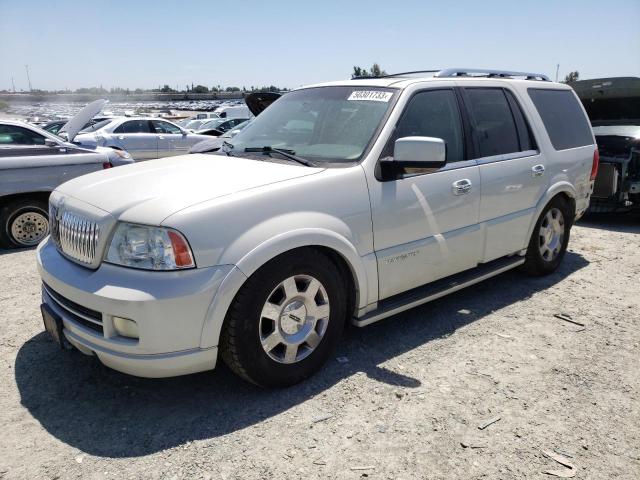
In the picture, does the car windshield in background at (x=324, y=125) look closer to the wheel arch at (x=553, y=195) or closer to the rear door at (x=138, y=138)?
the wheel arch at (x=553, y=195)

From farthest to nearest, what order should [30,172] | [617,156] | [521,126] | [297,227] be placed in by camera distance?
[617,156] → [30,172] → [521,126] → [297,227]

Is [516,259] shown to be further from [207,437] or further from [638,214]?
[638,214]

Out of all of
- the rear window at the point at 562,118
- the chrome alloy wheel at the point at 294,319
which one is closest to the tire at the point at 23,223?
the chrome alloy wheel at the point at 294,319

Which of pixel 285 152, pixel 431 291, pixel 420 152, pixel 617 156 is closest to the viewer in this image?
pixel 420 152

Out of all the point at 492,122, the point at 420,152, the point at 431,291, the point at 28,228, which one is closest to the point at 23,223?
the point at 28,228

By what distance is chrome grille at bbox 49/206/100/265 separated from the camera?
2.85 metres

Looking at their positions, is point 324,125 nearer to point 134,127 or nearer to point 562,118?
point 562,118

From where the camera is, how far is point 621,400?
3.08 metres

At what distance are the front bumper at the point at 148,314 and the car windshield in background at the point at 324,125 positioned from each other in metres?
1.25

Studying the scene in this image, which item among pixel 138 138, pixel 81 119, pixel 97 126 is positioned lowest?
pixel 138 138

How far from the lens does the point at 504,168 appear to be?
14.0 feet

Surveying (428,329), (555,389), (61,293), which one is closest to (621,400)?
(555,389)

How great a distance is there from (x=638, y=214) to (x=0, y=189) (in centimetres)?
897

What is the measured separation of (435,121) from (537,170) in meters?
1.34
